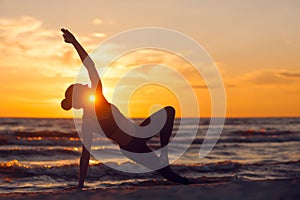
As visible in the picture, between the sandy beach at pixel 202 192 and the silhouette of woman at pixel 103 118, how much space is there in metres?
1.39

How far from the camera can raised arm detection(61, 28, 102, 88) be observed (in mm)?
5727

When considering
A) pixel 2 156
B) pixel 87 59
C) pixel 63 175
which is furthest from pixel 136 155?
pixel 2 156

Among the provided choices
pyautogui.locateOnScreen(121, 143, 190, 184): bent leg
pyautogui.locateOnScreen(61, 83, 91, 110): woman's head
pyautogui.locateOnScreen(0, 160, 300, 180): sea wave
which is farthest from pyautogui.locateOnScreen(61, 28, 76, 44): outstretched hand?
pyautogui.locateOnScreen(0, 160, 300, 180): sea wave

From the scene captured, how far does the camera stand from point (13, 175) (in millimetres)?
11836

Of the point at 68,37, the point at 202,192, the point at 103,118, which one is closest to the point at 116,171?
the point at 103,118

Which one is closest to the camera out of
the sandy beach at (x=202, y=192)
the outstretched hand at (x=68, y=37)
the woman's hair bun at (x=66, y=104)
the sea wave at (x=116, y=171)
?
the sandy beach at (x=202, y=192)

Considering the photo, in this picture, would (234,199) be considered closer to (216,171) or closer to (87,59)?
(87,59)

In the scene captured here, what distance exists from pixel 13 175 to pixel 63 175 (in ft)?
4.61

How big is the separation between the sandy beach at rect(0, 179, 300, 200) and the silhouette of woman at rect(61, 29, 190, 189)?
1.39 m

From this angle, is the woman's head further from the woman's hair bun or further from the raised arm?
the raised arm

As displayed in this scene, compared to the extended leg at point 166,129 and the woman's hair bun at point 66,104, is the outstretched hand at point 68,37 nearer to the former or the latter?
the woman's hair bun at point 66,104

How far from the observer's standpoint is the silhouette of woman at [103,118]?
563cm

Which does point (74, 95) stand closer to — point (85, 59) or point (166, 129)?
point (85, 59)

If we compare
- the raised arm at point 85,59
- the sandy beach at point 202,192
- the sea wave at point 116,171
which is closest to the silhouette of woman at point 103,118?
the raised arm at point 85,59
